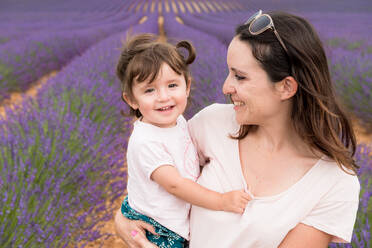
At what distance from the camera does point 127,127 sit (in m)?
4.12

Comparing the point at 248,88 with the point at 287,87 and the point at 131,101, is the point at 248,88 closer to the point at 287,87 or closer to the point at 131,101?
Result: the point at 287,87

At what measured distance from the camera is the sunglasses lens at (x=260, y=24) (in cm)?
119

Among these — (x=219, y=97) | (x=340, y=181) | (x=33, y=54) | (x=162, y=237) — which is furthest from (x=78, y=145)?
(x=33, y=54)

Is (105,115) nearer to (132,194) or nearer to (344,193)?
(132,194)

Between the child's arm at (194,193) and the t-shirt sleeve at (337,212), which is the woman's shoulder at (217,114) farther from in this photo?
the t-shirt sleeve at (337,212)

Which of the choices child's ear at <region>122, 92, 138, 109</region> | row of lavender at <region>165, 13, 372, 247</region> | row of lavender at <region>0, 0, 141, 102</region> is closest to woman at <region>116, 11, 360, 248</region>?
child's ear at <region>122, 92, 138, 109</region>

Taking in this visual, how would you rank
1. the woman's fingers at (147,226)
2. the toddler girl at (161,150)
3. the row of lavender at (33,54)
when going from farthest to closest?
the row of lavender at (33,54) → the woman's fingers at (147,226) → the toddler girl at (161,150)

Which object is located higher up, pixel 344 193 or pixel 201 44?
pixel 344 193

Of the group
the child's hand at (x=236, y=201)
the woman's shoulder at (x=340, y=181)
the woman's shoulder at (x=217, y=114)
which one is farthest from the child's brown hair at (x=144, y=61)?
the woman's shoulder at (x=340, y=181)

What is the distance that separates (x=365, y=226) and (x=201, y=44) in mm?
4763

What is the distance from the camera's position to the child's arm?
4.11ft

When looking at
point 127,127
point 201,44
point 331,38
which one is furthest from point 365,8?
point 127,127

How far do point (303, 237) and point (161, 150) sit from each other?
0.56 metres

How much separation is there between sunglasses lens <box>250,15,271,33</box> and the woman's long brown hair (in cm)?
2
